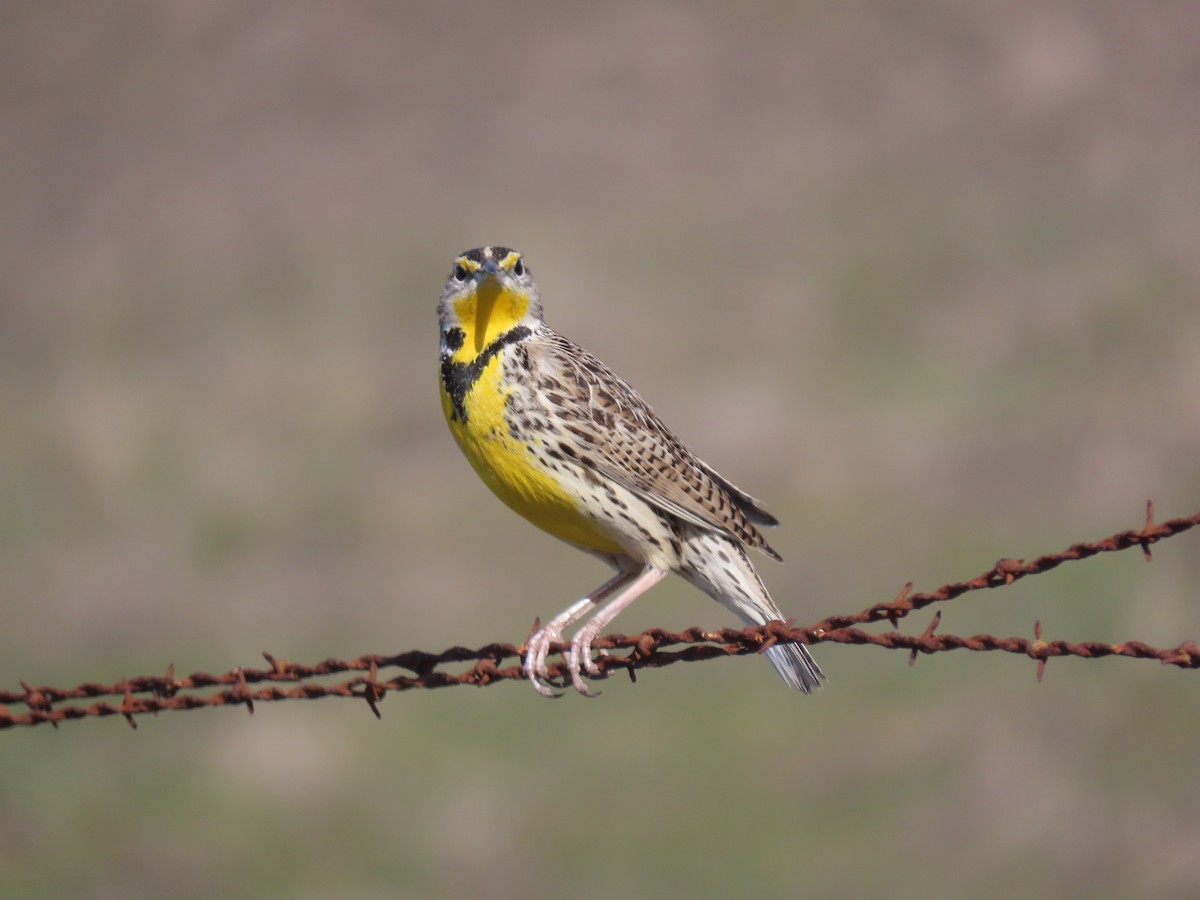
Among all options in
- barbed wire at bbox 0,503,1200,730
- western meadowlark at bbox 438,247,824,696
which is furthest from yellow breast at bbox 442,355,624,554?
barbed wire at bbox 0,503,1200,730

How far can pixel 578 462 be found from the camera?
4.05m

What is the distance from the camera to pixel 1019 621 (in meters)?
10.8

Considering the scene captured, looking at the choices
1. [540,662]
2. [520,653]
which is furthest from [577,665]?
[520,653]

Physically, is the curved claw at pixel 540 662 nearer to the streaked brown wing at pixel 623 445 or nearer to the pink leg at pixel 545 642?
the pink leg at pixel 545 642

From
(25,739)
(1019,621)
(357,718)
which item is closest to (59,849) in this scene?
(25,739)

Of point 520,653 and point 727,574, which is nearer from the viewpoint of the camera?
point 520,653

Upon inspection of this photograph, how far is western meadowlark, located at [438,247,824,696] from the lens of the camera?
399 cm

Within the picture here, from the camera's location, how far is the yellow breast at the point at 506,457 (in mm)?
3973

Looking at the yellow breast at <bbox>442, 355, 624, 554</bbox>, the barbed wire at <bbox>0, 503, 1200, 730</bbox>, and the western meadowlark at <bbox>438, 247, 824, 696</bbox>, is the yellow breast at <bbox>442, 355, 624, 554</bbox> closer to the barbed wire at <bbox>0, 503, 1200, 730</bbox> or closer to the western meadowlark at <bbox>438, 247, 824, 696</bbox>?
the western meadowlark at <bbox>438, 247, 824, 696</bbox>

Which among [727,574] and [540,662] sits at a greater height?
[727,574]

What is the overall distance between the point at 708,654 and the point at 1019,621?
8094 mm

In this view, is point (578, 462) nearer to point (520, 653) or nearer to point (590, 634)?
point (590, 634)

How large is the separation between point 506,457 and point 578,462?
187 mm

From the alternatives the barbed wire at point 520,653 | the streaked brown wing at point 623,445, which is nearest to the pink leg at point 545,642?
the barbed wire at point 520,653
